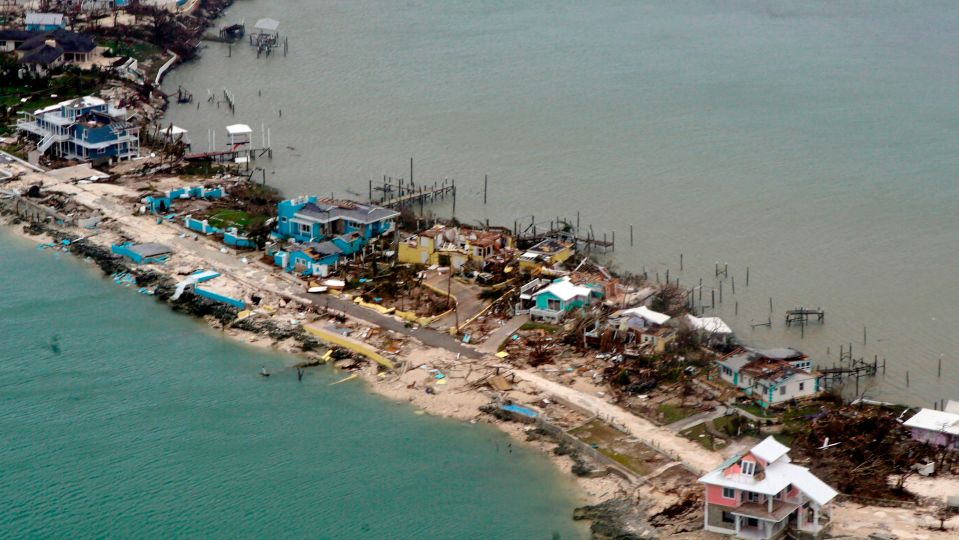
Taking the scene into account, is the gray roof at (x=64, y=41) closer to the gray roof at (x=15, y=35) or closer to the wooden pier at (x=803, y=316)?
the gray roof at (x=15, y=35)

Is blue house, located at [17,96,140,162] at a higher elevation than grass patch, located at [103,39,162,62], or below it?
below

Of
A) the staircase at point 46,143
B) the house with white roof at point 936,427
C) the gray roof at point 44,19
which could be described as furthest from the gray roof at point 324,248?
the gray roof at point 44,19

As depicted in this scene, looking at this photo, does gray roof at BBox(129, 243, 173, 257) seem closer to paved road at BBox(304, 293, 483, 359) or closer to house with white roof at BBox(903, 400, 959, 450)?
paved road at BBox(304, 293, 483, 359)

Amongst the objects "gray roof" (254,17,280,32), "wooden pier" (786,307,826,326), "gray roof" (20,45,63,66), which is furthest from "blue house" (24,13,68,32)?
"wooden pier" (786,307,826,326)

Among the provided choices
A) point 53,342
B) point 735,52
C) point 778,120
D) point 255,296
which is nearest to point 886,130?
point 778,120

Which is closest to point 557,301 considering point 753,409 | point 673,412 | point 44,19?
point 673,412

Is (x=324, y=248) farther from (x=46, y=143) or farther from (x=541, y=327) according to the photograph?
(x=46, y=143)
